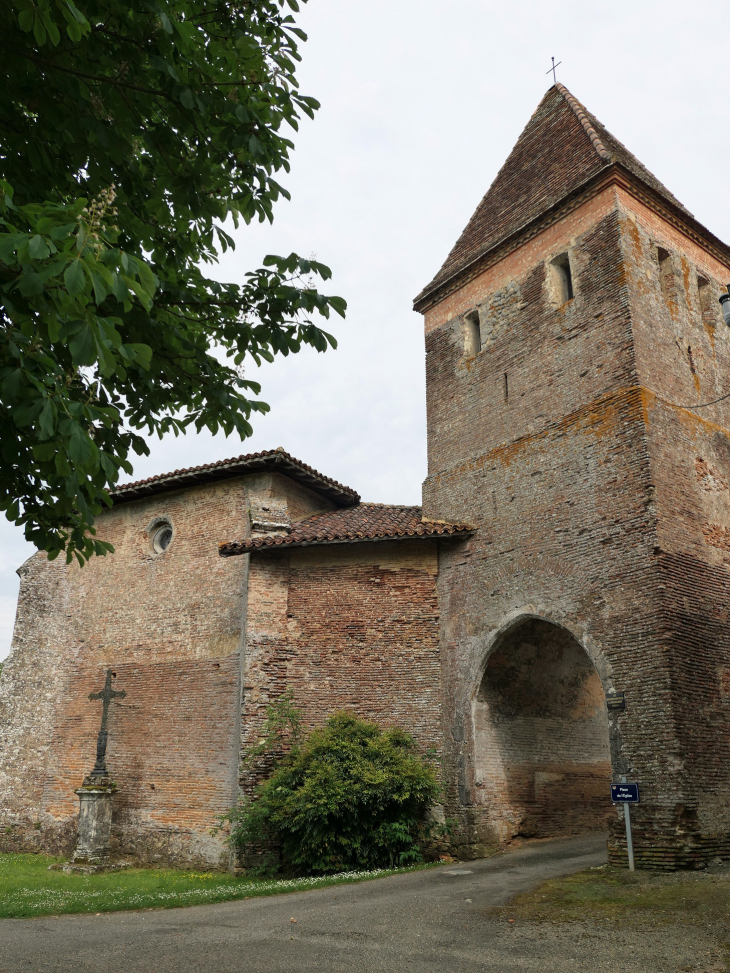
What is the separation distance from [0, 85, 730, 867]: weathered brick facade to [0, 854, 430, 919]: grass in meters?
1.13

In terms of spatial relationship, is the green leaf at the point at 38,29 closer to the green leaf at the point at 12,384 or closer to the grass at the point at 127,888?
the green leaf at the point at 12,384

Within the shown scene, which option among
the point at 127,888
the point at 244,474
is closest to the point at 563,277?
the point at 244,474

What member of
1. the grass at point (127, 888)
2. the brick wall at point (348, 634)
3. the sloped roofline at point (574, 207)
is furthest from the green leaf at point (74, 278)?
the sloped roofline at point (574, 207)

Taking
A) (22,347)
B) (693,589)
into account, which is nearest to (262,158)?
(22,347)

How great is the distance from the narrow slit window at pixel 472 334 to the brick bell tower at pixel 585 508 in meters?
0.03

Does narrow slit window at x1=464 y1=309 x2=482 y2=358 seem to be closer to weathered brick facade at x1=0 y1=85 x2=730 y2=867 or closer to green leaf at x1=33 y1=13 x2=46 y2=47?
weathered brick facade at x1=0 y1=85 x2=730 y2=867

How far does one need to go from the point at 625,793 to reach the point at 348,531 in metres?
6.35

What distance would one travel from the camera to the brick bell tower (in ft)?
33.7

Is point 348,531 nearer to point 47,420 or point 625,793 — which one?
point 625,793

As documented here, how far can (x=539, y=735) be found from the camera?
1352 centimetres

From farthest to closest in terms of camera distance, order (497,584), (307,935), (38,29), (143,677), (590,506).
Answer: (143,677)
(497,584)
(590,506)
(307,935)
(38,29)

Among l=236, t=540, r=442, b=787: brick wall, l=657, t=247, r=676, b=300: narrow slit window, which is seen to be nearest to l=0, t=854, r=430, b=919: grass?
l=236, t=540, r=442, b=787: brick wall

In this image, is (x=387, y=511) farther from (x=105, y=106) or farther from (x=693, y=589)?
(x=105, y=106)

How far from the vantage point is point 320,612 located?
45.0 ft
